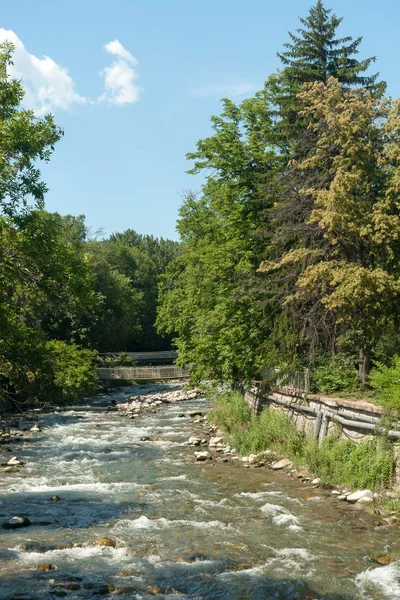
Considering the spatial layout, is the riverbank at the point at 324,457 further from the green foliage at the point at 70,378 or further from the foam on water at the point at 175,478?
the green foliage at the point at 70,378

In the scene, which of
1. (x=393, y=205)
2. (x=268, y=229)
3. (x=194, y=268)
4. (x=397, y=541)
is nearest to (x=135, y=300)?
(x=194, y=268)

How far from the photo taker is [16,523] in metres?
14.0

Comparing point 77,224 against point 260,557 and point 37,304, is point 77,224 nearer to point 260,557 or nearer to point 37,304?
point 37,304

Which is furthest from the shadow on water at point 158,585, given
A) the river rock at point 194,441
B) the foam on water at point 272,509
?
the river rock at point 194,441

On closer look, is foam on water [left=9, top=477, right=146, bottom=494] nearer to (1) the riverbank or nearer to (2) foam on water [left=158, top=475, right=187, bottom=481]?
(2) foam on water [left=158, top=475, right=187, bottom=481]

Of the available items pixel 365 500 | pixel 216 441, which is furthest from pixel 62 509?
pixel 216 441

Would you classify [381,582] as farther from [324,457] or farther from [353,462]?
[324,457]

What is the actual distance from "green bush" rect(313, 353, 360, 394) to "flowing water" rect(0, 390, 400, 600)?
13.0ft

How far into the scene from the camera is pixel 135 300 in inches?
2803

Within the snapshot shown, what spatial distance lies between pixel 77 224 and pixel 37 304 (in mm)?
64962

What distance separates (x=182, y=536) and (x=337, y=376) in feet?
31.3

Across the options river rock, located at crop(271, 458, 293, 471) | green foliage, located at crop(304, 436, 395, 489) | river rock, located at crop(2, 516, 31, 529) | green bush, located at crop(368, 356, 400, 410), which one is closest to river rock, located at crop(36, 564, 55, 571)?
river rock, located at crop(2, 516, 31, 529)

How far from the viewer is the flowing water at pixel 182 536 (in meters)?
10.6

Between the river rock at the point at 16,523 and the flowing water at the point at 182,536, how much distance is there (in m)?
0.24
